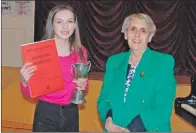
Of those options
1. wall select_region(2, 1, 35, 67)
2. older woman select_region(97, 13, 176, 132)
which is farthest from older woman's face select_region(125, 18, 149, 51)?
wall select_region(2, 1, 35, 67)

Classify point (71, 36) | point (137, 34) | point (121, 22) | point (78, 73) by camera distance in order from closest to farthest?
point (137, 34) → point (78, 73) → point (71, 36) → point (121, 22)

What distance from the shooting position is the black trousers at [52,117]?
2.28 metres

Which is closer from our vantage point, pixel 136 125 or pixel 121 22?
pixel 136 125

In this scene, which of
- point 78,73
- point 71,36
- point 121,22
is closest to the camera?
point 78,73

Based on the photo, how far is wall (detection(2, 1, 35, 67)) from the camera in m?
6.79

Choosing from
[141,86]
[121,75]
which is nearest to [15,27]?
[121,75]

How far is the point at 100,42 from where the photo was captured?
714 centimetres

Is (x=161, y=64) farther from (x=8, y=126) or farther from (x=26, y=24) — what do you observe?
(x=26, y=24)

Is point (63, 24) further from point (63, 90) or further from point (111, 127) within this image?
point (111, 127)

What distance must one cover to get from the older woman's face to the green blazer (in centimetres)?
11

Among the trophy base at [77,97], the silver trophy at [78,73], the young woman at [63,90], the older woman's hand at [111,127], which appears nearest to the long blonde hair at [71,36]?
the young woman at [63,90]

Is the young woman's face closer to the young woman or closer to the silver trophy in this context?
the young woman

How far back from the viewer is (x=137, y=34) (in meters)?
1.95

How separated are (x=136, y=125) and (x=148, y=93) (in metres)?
0.21
